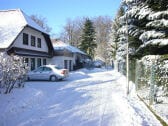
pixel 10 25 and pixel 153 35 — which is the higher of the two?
pixel 10 25

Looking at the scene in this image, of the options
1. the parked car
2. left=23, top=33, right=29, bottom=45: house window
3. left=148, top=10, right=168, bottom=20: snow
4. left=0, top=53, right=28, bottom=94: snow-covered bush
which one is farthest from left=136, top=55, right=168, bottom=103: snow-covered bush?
left=23, top=33, right=29, bottom=45: house window

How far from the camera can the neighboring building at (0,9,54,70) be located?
80.8ft

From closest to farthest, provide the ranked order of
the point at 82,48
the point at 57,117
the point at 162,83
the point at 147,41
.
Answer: the point at 57,117
the point at 162,83
the point at 147,41
the point at 82,48

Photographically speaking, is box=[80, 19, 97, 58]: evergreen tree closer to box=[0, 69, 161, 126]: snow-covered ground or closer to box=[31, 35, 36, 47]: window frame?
box=[31, 35, 36, 47]: window frame

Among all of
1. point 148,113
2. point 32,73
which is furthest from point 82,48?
point 148,113

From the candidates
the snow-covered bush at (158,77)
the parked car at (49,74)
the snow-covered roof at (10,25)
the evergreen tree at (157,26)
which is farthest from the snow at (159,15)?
the snow-covered roof at (10,25)

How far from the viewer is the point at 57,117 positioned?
9.05 m

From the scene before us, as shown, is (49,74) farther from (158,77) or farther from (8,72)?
(158,77)

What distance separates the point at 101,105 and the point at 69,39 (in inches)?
2897

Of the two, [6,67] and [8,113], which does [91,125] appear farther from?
[6,67]

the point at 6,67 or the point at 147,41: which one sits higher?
the point at 147,41

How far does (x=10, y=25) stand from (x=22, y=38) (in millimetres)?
1918

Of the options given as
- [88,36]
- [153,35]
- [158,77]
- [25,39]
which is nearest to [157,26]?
[153,35]

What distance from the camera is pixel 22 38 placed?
1066 inches
